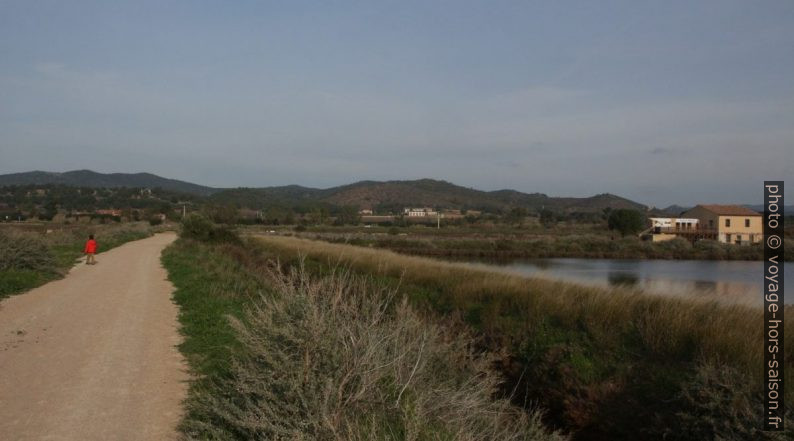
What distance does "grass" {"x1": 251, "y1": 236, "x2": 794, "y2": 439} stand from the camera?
7895mm

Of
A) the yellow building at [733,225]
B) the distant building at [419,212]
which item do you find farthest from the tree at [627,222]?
the distant building at [419,212]

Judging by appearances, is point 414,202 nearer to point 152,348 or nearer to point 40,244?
point 40,244

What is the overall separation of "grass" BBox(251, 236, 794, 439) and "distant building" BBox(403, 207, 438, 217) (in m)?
117

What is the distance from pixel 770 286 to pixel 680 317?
4446 mm

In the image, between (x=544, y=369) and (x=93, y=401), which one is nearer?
(x=93, y=401)

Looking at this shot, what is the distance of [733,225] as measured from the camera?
185 ft

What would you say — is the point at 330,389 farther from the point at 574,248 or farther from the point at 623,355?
the point at 574,248

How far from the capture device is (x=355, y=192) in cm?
16750

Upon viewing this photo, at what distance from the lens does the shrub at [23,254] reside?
18.3 metres

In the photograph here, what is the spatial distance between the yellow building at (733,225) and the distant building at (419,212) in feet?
245

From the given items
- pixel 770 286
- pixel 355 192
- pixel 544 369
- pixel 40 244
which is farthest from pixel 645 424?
pixel 355 192

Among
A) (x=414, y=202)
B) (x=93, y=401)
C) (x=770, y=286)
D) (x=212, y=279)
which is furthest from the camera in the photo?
(x=414, y=202)

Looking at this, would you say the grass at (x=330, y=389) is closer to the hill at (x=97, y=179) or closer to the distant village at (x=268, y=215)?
the distant village at (x=268, y=215)

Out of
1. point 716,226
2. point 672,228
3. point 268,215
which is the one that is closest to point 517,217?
point 268,215
